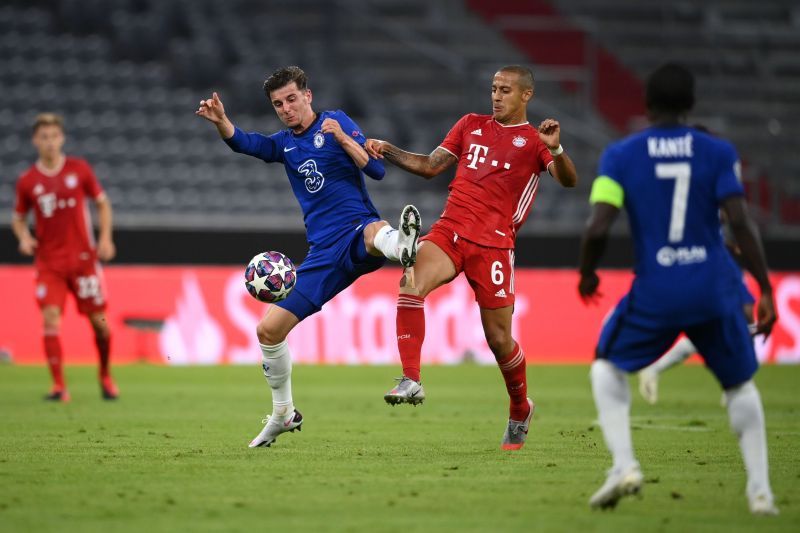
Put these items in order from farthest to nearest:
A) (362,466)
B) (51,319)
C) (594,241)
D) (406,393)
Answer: (51,319) < (406,393) < (362,466) < (594,241)

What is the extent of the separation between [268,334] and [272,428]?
68 cm

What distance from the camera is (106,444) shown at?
353 inches

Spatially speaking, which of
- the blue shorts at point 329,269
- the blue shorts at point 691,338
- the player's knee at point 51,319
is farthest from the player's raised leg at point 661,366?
the blue shorts at point 691,338

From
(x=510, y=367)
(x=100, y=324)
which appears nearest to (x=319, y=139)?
(x=510, y=367)

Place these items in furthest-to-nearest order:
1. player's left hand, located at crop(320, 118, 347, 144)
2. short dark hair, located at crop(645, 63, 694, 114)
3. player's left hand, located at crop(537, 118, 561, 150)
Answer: player's left hand, located at crop(320, 118, 347, 144), player's left hand, located at crop(537, 118, 561, 150), short dark hair, located at crop(645, 63, 694, 114)

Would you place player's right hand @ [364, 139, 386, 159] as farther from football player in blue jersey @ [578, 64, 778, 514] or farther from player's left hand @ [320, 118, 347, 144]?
football player in blue jersey @ [578, 64, 778, 514]

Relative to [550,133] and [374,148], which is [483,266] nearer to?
[374,148]

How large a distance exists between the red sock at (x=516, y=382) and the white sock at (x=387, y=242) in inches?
47.3

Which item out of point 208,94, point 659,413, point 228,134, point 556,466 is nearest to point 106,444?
point 228,134

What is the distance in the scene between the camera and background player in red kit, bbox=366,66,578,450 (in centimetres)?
880

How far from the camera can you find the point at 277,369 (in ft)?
28.8

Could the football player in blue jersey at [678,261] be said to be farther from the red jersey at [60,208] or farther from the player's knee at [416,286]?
the red jersey at [60,208]

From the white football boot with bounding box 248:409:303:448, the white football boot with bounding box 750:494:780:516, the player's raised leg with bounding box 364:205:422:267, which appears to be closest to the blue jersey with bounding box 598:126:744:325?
the white football boot with bounding box 750:494:780:516

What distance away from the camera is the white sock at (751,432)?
19.4ft
